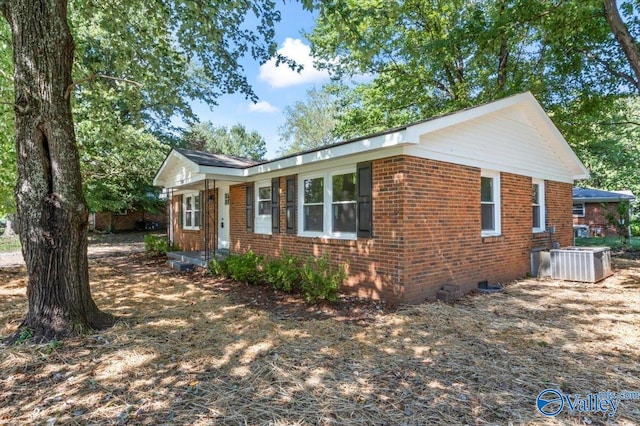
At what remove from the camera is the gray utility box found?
7898 mm

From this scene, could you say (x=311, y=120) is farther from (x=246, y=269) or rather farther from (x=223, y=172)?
(x=246, y=269)

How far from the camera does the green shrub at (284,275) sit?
685 centimetres

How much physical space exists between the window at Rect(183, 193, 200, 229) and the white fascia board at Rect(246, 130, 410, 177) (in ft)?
17.7

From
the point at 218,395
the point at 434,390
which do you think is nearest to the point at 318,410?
the point at 218,395

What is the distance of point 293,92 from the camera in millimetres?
33844

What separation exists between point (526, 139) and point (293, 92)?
92.4 feet

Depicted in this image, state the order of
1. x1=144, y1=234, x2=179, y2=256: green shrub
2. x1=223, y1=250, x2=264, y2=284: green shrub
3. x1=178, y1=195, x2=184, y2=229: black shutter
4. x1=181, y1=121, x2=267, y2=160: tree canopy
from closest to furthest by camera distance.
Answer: x1=223, y1=250, x2=264, y2=284: green shrub
x1=144, y1=234, x2=179, y2=256: green shrub
x1=178, y1=195, x2=184, y2=229: black shutter
x1=181, y1=121, x2=267, y2=160: tree canopy

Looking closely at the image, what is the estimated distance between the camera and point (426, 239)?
20.3ft

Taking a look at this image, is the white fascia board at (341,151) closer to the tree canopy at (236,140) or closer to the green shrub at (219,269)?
Answer: the green shrub at (219,269)

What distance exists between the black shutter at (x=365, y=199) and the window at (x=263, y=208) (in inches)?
131

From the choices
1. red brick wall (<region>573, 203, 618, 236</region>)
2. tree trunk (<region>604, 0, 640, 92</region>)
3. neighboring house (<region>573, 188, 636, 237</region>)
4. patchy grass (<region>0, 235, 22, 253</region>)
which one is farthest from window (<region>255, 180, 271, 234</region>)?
red brick wall (<region>573, 203, 618, 236</region>)

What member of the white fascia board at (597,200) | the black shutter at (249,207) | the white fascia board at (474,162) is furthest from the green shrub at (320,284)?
the white fascia board at (597,200)

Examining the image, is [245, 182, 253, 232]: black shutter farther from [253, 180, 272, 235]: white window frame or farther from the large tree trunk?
the large tree trunk

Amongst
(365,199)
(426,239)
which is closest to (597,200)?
(426,239)
